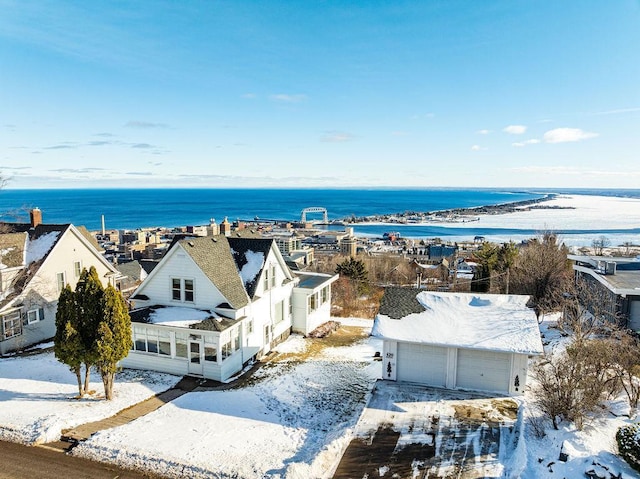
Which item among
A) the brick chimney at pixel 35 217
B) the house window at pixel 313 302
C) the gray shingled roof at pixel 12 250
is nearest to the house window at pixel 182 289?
the house window at pixel 313 302

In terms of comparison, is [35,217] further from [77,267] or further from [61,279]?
[61,279]

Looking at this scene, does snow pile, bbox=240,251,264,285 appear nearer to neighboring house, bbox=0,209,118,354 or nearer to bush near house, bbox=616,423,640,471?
neighboring house, bbox=0,209,118,354

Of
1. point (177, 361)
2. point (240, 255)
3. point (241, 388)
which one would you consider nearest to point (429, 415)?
point (241, 388)

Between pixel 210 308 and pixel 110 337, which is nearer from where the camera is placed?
pixel 110 337

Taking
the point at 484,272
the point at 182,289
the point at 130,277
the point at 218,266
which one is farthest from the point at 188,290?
the point at 484,272

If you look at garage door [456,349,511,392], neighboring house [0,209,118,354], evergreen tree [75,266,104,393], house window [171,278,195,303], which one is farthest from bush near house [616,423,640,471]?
neighboring house [0,209,118,354]

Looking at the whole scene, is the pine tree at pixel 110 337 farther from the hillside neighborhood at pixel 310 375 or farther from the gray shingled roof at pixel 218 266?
the gray shingled roof at pixel 218 266
